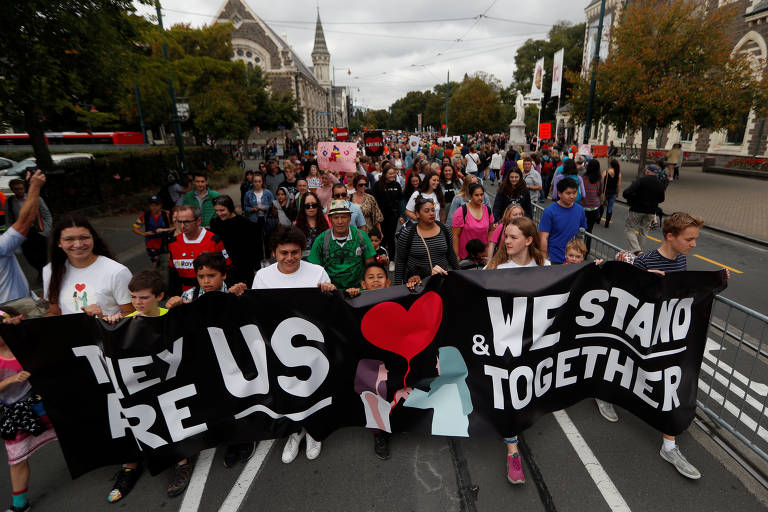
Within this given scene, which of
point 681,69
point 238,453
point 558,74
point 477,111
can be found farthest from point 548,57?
point 238,453

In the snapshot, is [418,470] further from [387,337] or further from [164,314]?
[164,314]

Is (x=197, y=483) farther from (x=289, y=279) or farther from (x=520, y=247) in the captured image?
(x=520, y=247)

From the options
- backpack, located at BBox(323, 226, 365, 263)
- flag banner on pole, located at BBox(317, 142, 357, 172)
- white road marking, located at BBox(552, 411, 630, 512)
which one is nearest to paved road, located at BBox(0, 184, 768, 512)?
white road marking, located at BBox(552, 411, 630, 512)

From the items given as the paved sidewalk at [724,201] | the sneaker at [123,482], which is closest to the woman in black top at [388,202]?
the sneaker at [123,482]

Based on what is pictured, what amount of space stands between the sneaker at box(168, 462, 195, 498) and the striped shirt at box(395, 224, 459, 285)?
260cm

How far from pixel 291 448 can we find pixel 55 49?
9.39 metres

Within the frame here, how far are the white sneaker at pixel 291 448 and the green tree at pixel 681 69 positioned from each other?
62.6 feet

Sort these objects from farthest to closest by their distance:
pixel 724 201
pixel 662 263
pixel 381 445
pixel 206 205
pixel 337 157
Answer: pixel 724 201 → pixel 337 157 → pixel 206 205 → pixel 662 263 → pixel 381 445

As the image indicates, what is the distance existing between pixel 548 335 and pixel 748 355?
10.8ft

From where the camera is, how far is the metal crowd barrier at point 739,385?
323 centimetres

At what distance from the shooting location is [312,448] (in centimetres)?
345

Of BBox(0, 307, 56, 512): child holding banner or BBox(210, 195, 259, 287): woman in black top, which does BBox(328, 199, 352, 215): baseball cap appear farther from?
BBox(0, 307, 56, 512): child holding banner

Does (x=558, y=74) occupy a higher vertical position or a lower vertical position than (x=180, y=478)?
higher

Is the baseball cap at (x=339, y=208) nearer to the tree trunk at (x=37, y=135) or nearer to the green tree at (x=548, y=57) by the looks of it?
the tree trunk at (x=37, y=135)
